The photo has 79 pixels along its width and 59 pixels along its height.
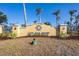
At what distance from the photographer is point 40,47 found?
2607 millimetres

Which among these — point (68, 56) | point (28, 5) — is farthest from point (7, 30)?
point (68, 56)

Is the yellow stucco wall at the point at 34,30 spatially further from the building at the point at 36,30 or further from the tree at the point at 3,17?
the tree at the point at 3,17

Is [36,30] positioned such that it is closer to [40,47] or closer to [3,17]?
[40,47]

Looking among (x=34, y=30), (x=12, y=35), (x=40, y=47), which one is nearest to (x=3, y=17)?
(x=12, y=35)

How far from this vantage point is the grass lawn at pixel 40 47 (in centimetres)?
259

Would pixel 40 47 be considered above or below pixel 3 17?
below

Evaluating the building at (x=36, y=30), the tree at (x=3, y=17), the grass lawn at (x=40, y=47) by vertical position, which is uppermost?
the tree at (x=3, y=17)

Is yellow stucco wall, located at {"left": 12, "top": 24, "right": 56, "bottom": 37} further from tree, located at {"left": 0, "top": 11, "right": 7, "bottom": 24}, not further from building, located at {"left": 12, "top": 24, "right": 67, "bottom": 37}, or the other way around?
tree, located at {"left": 0, "top": 11, "right": 7, "bottom": 24}

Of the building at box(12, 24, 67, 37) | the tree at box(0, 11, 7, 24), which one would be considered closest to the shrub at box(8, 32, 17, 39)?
the building at box(12, 24, 67, 37)

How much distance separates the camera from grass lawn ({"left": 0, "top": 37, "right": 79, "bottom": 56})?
259cm

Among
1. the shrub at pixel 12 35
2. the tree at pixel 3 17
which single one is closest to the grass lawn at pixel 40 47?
the shrub at pixel 12 35

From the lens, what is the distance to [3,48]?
2.61 m

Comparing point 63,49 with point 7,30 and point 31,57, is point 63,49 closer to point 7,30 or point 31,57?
point 31,57

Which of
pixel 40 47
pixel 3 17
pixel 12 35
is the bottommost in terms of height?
pixel 40 47
